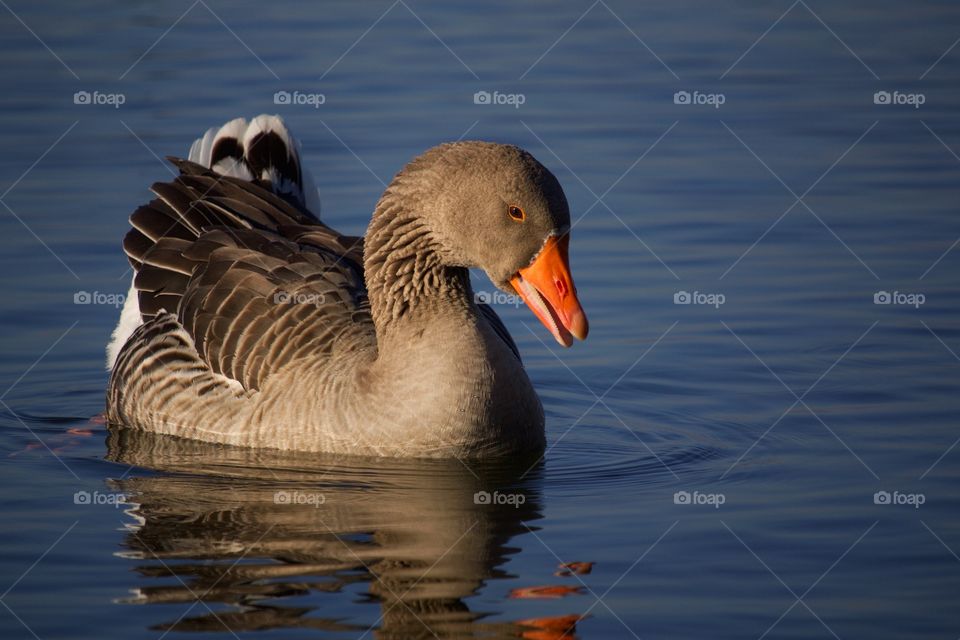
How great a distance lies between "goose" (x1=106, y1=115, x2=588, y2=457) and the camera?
10258mm

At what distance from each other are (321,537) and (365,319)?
259cm

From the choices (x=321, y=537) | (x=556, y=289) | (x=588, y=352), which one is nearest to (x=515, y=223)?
(x=556, y=289)

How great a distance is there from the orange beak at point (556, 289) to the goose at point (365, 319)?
0.03 ft

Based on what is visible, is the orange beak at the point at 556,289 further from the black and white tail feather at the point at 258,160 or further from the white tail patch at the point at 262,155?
the white tail patch at the point at 262,155

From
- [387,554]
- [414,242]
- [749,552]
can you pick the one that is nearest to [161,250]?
[414,242]

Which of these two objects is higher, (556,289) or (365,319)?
(365,319)

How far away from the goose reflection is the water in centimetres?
2

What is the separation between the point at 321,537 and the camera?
9305mm

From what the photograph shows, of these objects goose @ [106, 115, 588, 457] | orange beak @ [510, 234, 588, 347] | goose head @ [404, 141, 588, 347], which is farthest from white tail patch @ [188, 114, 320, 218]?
orange beak @ [510, 234, 588, 347]

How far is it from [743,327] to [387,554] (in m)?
5.30

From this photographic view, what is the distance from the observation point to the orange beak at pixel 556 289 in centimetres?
1012

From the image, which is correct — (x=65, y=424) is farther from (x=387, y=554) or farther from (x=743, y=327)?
(x=743, y=327)

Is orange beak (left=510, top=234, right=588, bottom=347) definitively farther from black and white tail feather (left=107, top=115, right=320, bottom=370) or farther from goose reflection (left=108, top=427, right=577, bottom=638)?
black and white tail feather (left=107, top=115, right=320, bottom=370)

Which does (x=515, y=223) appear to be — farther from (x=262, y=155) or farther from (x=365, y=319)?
(x=262, y=155)
